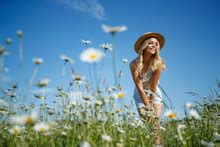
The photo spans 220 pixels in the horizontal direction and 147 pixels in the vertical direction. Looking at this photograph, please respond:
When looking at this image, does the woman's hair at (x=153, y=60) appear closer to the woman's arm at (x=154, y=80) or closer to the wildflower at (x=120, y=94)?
the woman's arm at (x=154, y=80)

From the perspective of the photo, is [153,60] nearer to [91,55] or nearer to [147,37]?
[147,37]

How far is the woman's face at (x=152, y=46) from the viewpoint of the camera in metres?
5.59

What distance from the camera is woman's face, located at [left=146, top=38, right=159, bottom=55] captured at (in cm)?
559

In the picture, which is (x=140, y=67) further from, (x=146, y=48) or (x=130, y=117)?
(x=130, y=117)

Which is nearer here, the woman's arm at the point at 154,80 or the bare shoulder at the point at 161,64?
the woman's arm at the point at 154,80

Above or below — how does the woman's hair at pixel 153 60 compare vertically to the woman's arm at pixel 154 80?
above

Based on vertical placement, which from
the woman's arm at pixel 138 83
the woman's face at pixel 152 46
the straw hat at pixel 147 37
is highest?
the straw hat at pixel 147 37

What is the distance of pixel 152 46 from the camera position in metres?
5.67

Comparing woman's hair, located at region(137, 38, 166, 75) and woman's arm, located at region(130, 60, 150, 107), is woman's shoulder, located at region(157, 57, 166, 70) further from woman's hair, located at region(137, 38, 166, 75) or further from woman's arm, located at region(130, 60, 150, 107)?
woman's arm, located at region(130, 60, 150, 107)

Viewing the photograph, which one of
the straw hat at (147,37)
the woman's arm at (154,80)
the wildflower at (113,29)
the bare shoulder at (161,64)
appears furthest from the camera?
the straw hat at (147,37)

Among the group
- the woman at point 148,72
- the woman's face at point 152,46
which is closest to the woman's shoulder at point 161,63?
the woman at point 148,72

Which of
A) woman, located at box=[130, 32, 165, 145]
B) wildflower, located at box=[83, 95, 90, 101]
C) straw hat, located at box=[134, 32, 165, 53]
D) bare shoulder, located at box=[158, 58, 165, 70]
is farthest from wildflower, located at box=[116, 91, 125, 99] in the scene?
straw hat, located at box=[134, 32, 165, 53]

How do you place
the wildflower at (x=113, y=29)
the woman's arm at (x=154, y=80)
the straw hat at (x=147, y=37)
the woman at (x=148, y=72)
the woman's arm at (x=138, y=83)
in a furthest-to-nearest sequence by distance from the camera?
the straw hat at (x=147, y=37) < the woman's arm at (x=154, y=80) < the woman at (x=148, y=72) < the woman's arm at (x=138, y=83) < the wildflower at (x=113, y=29)

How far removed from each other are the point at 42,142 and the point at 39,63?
26.3 inches
